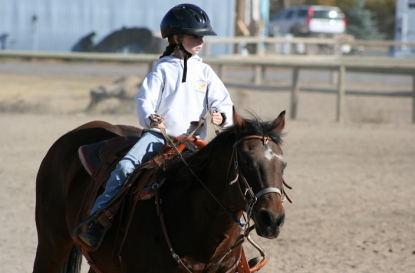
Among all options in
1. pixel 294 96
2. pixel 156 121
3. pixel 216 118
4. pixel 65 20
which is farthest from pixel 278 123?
pixel 65 20

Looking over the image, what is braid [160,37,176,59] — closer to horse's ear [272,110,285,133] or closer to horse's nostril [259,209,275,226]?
horse's ear [272,110,285,133]

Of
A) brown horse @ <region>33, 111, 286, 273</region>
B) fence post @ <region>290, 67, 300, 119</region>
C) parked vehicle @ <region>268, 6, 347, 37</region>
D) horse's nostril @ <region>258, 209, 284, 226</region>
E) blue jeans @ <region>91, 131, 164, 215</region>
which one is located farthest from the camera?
parked vehicle @ <region>268, 6, 347, 37</region>

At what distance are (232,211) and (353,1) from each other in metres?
45.7

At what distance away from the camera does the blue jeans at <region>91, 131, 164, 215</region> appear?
3447 mm

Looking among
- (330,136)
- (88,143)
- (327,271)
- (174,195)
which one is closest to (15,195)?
(88,143)

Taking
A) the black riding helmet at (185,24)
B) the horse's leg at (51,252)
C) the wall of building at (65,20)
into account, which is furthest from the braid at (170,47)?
the wall of building at (65,20)

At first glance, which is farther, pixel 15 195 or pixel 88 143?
pixel 15 195

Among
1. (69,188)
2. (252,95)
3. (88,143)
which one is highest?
(88,143)

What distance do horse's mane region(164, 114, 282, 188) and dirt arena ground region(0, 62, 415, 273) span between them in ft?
7.39

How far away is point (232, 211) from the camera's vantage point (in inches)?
120

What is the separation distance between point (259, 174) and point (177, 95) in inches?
35.8

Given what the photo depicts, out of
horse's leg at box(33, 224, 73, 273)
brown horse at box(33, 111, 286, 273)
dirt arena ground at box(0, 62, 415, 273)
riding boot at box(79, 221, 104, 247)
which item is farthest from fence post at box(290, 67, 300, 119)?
riding boot at box(79, 221, 104, 247)

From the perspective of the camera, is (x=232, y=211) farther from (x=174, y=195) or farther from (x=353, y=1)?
(x=353, y=1)

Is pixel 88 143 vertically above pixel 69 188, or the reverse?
pixel 88 143
